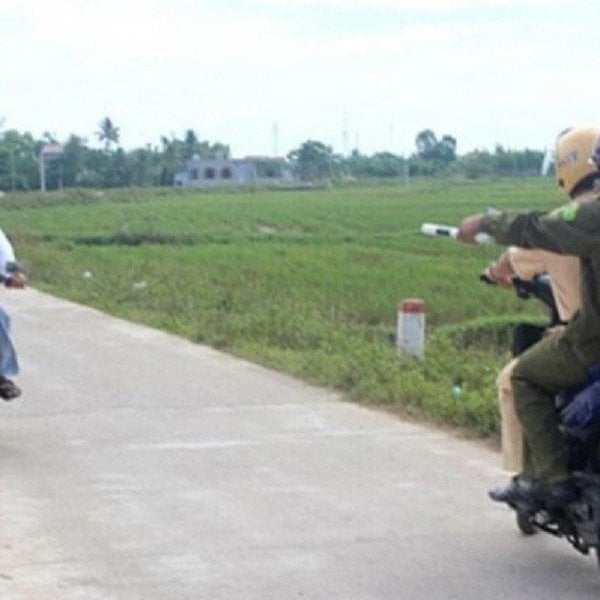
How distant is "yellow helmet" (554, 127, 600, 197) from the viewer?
566 centimetres

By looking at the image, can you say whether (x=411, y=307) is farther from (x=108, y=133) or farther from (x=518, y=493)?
(x=108, y=133)

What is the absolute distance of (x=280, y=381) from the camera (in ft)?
37.3

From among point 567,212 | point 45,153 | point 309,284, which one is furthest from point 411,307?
point 45,153

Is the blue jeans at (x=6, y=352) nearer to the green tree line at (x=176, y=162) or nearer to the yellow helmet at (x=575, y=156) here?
the yellow helmet at (x=575, y=156)

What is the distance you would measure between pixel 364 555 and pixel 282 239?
41.3m

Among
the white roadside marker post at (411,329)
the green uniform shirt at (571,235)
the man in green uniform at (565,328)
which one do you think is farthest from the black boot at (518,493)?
the white roadside marker post at (411,329)

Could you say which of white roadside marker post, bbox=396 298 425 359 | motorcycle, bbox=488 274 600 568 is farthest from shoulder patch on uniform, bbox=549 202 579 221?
white roadside marker post, bbox=396 298 425 359

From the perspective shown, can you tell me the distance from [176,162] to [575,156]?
370 feet

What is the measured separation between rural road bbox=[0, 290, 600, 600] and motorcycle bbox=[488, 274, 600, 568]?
197 millimetres

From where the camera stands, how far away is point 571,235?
5301 millimetres

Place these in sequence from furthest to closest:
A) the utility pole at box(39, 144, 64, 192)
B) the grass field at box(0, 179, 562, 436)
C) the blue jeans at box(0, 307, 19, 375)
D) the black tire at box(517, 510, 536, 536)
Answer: the utility pole at box(39, 144, 64, 192)
the grass field at box(0, 179, 562, 436)
the blue jeans at box(0, 307, 19, 375)
the black tire at box(517, 510, 536, 536)

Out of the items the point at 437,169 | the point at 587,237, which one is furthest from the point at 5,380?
the point at 437,169

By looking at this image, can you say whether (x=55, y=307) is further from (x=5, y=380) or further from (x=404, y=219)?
(x=404, y=219)

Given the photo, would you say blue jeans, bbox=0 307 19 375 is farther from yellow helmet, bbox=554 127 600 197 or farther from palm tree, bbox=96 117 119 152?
palm tree, bbox=96 117 119 152
